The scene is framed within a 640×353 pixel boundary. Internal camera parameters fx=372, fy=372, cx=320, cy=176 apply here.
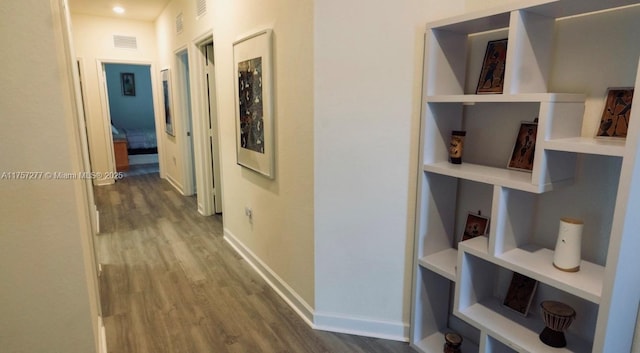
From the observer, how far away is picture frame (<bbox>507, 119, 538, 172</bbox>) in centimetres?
169

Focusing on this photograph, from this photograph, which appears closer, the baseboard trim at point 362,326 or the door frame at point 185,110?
the baseboard trim at point 362,326

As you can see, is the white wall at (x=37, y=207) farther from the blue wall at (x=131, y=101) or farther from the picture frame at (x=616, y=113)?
the blue wall at (x=131, y=101)

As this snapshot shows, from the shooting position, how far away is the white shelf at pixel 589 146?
4.06 ft

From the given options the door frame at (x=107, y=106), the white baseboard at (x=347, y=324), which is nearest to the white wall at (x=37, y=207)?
the white baseboard at (x=347, y=324)

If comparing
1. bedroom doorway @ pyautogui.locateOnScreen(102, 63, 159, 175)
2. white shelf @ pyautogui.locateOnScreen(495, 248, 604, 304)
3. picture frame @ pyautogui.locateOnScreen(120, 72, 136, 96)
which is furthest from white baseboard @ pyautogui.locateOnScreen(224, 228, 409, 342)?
picture frame @ pyautogui.locateOnScreen(120, 72, 136, 96)

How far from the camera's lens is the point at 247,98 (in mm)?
2834

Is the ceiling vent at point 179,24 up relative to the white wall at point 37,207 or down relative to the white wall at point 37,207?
up

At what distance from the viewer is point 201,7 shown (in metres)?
3.80

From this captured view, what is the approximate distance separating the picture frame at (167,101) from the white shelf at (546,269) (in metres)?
4.92

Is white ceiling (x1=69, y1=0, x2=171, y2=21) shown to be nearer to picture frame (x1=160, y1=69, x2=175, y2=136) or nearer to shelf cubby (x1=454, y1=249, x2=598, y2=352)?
picture frame (x1=160, y1=69, x2=175, y2=136)

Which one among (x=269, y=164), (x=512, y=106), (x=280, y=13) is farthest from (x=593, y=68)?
(x=269, y=164)

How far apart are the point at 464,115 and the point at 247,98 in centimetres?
159

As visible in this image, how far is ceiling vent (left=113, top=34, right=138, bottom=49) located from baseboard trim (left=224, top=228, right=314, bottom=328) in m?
4.20

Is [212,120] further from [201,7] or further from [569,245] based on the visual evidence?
[569,245]
